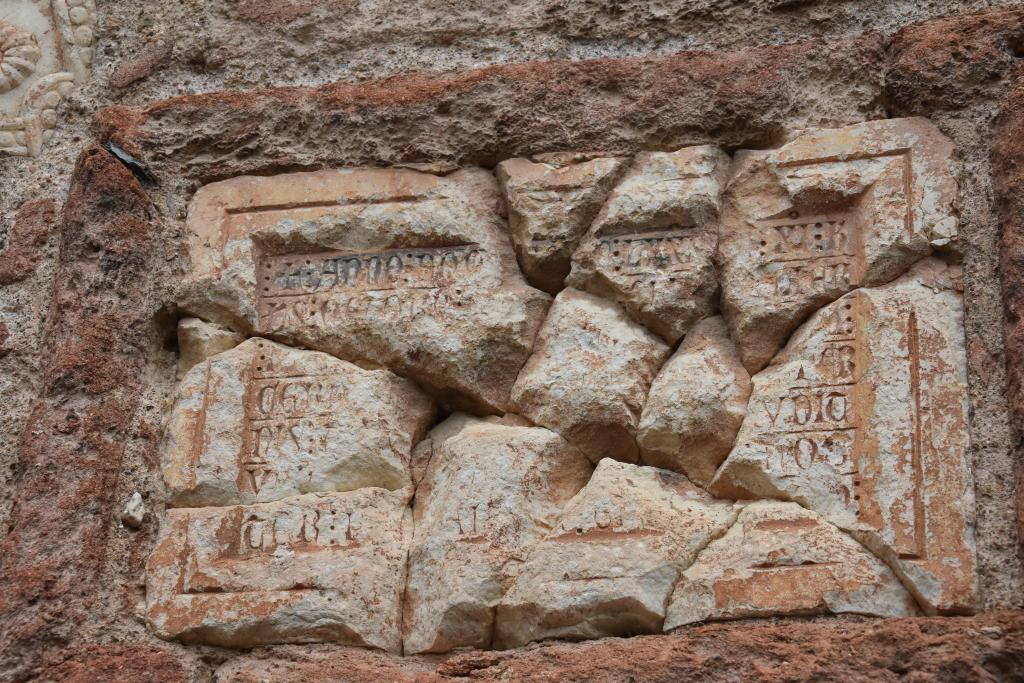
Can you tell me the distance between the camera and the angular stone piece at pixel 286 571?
254cm

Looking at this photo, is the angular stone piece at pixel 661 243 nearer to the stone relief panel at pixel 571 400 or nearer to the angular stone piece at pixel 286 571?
the stone relief panel at pixel 571 400

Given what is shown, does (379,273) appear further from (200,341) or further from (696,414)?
(696,414)

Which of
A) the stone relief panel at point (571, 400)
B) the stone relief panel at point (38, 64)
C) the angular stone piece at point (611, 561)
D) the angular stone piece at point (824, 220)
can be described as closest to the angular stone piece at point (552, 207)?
the stone relief panel at point (571, 400)

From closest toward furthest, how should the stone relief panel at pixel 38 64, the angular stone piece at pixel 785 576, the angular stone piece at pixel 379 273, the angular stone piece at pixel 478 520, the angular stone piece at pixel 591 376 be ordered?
the angular stone piece at pixel 785 576
the angular stone piece at pixel 478 520
the angular stone piece at pixel 591 376
the angular stone piece at pixel 379 273
the stone relief panel at pixel 38 64

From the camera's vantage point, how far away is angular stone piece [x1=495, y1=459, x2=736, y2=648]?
2443mm

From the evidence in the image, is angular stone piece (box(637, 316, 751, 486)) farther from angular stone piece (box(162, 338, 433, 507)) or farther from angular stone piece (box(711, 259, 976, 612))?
angular stone piece (box(162, 338, 433, 507))

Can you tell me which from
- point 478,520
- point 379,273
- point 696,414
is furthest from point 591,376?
point 379,273

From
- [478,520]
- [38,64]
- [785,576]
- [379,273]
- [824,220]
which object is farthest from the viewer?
[38,64]

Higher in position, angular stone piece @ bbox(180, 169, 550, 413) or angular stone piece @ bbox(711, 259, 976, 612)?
angular stone piece @ bbox(180, 169, 550, 413)

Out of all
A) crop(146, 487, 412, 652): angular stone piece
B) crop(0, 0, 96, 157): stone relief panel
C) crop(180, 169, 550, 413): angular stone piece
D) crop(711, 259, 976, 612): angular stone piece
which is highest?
crop(0, 0, 96, 157): stone relief panel

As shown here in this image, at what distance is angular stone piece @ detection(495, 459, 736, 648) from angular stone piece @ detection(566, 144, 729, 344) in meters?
0.29

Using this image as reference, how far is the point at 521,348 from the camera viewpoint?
2730 millimetres

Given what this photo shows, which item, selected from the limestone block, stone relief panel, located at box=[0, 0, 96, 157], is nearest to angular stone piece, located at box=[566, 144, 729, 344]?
the limestone block

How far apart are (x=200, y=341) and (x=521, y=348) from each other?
0.54 meters
